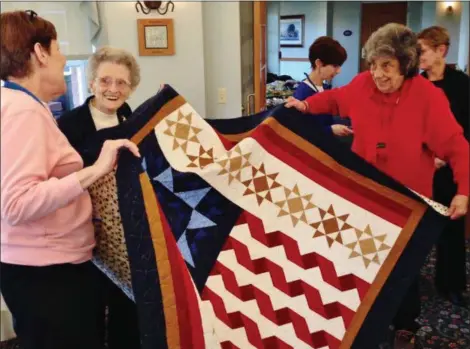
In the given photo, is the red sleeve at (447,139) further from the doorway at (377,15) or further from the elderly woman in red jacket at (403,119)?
the doorway at (377,15)

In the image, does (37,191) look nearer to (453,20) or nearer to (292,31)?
(453,20)

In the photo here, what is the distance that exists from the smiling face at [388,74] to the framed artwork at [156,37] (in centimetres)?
211

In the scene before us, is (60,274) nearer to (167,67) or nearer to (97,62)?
(97,62)

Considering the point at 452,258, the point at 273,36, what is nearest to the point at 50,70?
the point at 452,258

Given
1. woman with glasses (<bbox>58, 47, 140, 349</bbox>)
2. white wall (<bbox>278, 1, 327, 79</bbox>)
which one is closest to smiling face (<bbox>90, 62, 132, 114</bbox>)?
woman with glasses (<bbox>58, 47, 140, 349</bbox>)

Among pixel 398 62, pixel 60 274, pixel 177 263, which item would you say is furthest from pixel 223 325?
pixel 398 62

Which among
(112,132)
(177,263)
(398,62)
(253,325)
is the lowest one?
(253,325)

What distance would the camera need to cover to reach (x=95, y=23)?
346 cm

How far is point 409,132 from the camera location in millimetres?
1720

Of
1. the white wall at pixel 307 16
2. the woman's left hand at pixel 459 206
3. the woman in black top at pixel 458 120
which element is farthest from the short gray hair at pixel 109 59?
the white wall at pixel 307 16

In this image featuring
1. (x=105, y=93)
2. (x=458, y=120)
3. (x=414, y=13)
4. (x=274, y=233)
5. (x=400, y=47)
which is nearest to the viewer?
(x=274, y=233)

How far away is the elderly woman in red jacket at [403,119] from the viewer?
168 centimetres

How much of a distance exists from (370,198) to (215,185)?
50cm

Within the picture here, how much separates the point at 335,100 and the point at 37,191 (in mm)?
1200
